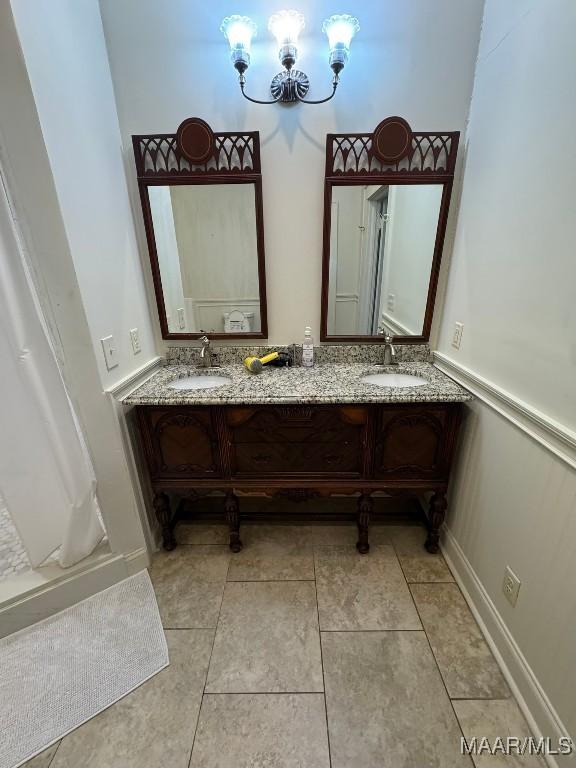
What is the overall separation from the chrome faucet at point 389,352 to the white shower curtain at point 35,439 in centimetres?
145

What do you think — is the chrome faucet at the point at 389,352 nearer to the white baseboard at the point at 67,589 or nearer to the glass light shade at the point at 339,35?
the glass light shade at the point at 339,35

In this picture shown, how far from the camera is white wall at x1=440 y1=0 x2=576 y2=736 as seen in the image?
0.86 m

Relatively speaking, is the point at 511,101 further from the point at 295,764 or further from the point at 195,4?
the point at 295,764

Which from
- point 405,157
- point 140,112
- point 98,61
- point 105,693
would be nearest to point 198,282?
point 140,112

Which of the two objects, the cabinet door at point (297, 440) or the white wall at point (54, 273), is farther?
the cabinet door at point (297, 440)

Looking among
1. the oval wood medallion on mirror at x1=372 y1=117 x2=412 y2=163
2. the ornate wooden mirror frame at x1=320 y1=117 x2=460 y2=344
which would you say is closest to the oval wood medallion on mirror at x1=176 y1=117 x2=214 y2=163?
the ornate wooden mirror frame at x1=320 y1=117 x2=460 y2=344

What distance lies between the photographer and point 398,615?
128 cm

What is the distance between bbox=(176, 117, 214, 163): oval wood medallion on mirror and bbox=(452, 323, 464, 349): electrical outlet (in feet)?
4.56

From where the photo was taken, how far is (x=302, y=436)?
1.35 m

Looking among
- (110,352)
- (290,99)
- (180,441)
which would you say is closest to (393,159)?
(290,99)

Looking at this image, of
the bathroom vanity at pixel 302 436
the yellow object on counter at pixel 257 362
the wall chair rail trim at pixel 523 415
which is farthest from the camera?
the yellow object on counter at pixel 257 362

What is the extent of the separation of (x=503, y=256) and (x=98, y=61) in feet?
5.84

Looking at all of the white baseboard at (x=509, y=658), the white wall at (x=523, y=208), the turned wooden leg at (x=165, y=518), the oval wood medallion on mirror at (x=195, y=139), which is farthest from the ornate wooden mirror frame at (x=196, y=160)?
the white baseboard at (x=509, y=658)

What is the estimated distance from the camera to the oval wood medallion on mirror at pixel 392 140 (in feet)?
4.39
